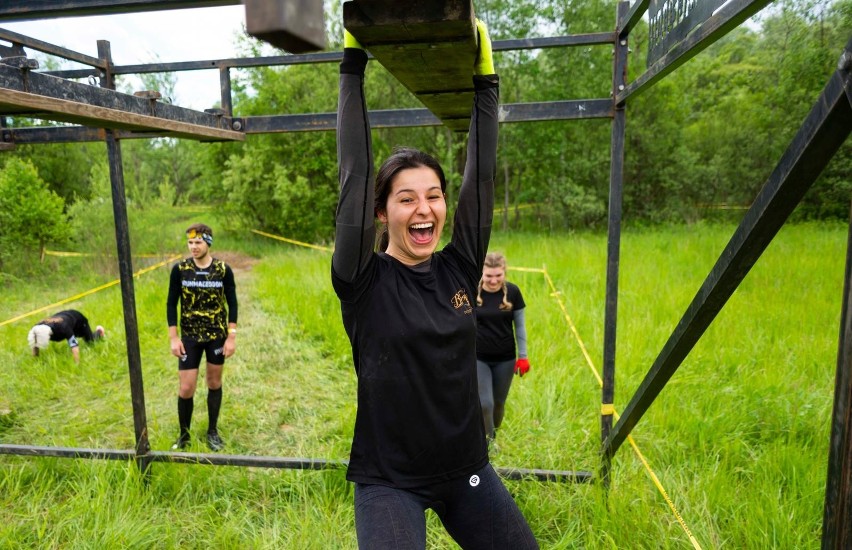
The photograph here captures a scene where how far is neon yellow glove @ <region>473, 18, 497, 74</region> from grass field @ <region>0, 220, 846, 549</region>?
7.21 ft

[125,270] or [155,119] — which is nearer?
[155,119]

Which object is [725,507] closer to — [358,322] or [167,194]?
[358,322]

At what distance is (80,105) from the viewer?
1.99 metres

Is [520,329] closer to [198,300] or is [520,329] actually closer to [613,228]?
[613,228]

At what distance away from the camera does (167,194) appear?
1208cm

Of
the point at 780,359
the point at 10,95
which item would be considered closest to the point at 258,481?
the point at 10,95

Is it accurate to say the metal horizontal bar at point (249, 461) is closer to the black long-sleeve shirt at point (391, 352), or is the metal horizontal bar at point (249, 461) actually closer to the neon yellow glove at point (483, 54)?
the black long-sleeve shirt at point (391, 352)

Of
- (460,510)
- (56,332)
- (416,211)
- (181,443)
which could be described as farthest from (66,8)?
(56,332)

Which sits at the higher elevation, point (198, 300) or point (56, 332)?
point (198, 300)

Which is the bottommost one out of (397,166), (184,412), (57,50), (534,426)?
(534,426)

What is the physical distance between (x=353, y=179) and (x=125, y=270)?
2446 millimetres

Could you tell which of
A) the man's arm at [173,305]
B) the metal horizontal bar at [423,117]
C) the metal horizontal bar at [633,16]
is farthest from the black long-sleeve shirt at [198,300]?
the metal horizontal bar at [633,16]

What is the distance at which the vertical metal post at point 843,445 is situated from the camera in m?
1.01

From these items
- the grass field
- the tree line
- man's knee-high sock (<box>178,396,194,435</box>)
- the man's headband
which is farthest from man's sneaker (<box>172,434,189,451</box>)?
the tree line
